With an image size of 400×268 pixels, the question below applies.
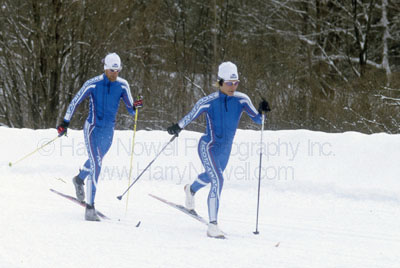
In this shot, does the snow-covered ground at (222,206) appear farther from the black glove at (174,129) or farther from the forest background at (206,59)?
the forest background at (206,59)

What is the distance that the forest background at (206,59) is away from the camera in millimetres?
→ 14312

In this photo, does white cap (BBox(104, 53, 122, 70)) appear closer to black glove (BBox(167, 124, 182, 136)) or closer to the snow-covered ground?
black glove (BBox(167, 124, 182, 136))

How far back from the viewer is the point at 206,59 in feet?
71.3

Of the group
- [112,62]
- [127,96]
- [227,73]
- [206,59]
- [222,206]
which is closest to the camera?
[227,73]

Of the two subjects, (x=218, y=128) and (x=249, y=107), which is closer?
(x=218, y=128)

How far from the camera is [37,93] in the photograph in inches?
693

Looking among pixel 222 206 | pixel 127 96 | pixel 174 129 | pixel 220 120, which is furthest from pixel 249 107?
pixel 222 206

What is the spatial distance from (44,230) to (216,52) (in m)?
14.4

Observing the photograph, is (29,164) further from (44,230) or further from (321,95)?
(321,95)

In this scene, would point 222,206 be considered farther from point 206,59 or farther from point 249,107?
point 206,59

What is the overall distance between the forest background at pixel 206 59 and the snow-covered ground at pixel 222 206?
12.7ft

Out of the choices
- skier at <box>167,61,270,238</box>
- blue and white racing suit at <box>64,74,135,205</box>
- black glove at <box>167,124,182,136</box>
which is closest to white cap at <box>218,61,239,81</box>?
skier at <box>167,61,270,238</box>

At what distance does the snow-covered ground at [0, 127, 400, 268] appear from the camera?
5305 mm

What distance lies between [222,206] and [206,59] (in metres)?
14.1
